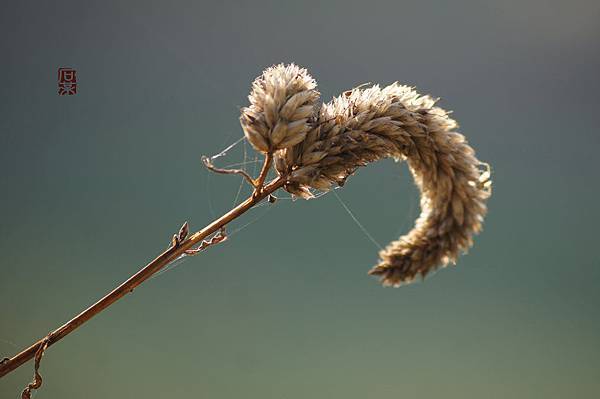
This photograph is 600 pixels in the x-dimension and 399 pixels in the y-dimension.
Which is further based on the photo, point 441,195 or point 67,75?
point 67,75

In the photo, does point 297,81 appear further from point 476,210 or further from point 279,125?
point 476,210

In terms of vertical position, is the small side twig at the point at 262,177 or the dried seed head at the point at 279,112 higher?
the dried seed head at the point at 279,112

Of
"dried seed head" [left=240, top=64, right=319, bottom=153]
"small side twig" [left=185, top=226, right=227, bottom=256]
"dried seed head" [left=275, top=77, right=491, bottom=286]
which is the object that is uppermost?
"dried seed head" [left=240, top=64, right=319, bottom=153]

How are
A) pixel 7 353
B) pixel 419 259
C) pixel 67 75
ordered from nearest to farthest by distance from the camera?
pixel 419 259 → pixel 67 75 → pixel 7 353

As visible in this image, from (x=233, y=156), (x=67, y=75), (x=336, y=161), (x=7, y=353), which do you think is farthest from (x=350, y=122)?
(x=7, y=353)

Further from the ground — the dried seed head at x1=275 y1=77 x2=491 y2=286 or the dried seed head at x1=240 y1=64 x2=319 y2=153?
the dried seed head at x1=240 y1=64 x2=319 y2=153

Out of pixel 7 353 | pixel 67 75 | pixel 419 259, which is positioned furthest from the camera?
pixel 7 353

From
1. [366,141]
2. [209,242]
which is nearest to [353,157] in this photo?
[366,141]

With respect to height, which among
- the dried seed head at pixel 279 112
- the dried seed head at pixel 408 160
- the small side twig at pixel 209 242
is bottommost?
the dried seed head at pixel 408 160
